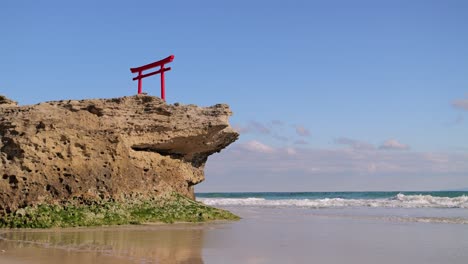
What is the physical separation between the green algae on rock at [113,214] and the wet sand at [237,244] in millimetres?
853

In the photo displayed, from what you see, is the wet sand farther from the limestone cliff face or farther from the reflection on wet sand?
the limestone cliff face

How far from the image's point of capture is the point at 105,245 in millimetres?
11086

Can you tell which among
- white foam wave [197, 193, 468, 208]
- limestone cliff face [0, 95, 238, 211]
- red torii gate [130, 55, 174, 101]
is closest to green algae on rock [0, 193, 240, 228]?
limestone cliff face [0, 95, 238, 211]

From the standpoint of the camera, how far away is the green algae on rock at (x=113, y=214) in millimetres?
15102

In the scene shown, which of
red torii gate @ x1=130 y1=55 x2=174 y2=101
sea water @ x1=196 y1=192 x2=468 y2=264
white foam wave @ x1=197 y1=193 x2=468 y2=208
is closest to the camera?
sea water @ x1=196 y1=192 x2=468 y2=264

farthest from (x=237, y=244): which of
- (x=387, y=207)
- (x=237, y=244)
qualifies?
(x=387, y=207)

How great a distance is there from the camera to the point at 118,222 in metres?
15.9

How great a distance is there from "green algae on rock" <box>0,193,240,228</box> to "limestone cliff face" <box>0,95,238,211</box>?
11.3 inches

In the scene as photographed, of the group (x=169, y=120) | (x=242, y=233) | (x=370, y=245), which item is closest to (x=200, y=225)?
(x=242, y=233)

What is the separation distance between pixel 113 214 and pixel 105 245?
16.9 feet

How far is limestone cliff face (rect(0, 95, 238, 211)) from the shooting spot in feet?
51.3

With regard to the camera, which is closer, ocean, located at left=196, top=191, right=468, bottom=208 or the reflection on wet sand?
the reflection on wet sand

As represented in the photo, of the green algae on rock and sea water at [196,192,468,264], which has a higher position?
the green algae on rock

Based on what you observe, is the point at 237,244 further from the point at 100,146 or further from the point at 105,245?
the point at 100,146
